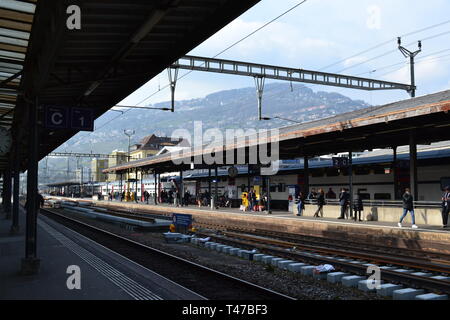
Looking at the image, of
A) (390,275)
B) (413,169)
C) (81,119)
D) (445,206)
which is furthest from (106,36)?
(413,169)

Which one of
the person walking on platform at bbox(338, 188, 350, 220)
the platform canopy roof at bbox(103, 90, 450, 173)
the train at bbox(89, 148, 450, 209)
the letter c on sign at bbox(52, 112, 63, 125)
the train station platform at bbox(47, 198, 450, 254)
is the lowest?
the train station platform at bbox(47, 198, 450, 254)

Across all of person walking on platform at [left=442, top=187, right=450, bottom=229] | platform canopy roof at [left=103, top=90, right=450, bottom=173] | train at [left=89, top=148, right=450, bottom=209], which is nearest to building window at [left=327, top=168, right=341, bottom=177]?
train at [left=89, top=148, right=450, bottom=209]

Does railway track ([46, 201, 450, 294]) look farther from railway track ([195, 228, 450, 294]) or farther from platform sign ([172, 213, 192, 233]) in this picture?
platform sign ([172, 213, 192, 233])

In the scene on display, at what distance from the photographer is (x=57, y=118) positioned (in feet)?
30.9

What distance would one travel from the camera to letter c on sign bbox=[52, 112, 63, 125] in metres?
9.37

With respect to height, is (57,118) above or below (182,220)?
above

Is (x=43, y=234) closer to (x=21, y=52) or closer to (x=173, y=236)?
(x=173, y=236)

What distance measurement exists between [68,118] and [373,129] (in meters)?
13.0

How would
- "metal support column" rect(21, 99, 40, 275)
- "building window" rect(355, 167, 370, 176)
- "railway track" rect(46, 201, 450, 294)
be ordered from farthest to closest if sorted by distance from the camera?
1. "building window" rect(355, 167, 370, 176)
2. "metal support column" rect(21, 99, 40, 275)
3. "railway track" rect(46, 201, 450, 294)

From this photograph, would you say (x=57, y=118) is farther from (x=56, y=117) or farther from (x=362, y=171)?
(x=362, y=171)

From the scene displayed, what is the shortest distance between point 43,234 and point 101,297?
1066 cm

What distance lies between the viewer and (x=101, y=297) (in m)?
6.54

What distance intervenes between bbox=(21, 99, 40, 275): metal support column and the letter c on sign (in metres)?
0.65
